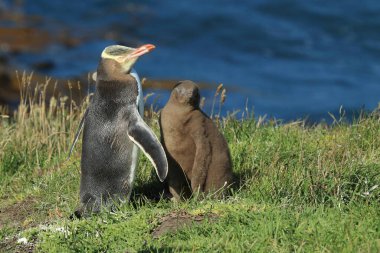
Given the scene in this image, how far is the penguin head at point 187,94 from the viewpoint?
8.14 metres

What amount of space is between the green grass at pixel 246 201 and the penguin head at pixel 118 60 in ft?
3.74

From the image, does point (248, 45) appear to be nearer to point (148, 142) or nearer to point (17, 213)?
point (17, 213)

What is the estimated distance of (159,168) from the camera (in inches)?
308

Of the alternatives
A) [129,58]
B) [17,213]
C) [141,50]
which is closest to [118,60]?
[129,58]

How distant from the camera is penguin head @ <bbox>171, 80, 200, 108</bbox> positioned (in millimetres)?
8141

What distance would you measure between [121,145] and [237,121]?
205cm

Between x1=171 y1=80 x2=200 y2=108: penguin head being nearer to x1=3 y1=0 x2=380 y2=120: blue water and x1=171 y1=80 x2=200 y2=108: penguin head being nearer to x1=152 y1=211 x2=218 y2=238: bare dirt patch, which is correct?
x1=152 y1=211 x2=218 y2=238: bare dirt patch

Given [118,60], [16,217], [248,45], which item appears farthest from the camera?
[248,45]

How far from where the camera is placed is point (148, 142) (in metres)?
8.02

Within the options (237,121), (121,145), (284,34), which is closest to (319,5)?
(284,34)

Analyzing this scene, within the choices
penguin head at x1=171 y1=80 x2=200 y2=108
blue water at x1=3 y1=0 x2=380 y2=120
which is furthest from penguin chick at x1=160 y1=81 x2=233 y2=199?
blue water at x1=3 y1=0 x2=380 y2=120

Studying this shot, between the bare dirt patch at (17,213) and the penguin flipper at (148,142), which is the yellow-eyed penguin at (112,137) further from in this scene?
the bare dirt patch at (17,213)

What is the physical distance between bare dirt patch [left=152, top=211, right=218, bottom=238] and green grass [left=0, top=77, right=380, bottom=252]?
2.0 inches

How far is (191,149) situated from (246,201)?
716 millimetres
